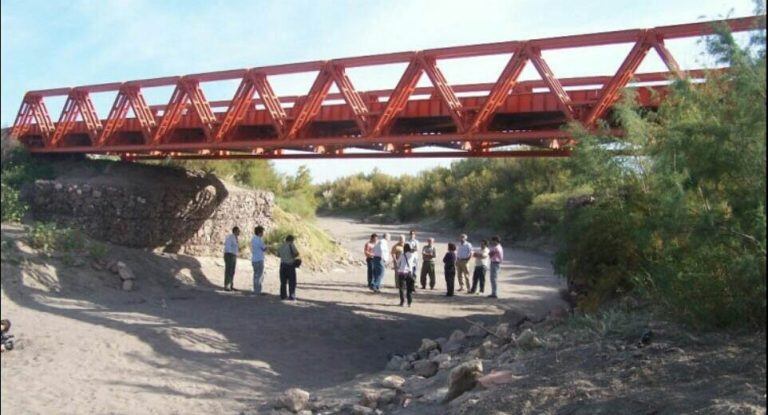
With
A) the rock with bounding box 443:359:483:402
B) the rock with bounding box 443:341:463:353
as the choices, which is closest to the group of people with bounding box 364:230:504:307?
the rock with bounding box 443:341:463:353

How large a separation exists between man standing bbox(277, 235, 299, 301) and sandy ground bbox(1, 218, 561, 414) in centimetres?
44

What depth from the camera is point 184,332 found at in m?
14.3

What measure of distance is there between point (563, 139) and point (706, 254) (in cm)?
700

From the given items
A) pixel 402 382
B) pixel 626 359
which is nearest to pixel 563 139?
pixel 402 382

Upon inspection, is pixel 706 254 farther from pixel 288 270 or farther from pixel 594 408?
pixel 288 270

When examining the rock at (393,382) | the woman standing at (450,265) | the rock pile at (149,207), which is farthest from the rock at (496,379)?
Answer: the rock pile at (149,207)

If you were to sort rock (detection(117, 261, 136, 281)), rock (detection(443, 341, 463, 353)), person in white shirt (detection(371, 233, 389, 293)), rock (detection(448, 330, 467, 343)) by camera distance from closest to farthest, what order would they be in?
rock (detection(443, 341, 463, 353))
rock (detection(448, 330, 467, 343))
rock (detection(117, 261, 136, 281))
person in white shirt (detection(371, 233, 389, 293))

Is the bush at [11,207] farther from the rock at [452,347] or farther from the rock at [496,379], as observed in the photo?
the rock at [496,379]

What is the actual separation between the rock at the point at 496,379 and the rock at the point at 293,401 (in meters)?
2.81

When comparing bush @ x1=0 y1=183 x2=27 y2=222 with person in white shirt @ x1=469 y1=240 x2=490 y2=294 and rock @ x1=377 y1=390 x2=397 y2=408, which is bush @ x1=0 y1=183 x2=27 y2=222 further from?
person in white shirt @ x1=469 y1=240 x2=490 y2=294

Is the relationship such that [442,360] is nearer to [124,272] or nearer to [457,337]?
[457,337]

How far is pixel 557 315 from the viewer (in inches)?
508

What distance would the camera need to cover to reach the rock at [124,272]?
1827 cm

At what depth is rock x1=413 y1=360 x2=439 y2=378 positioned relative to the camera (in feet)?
37.2
